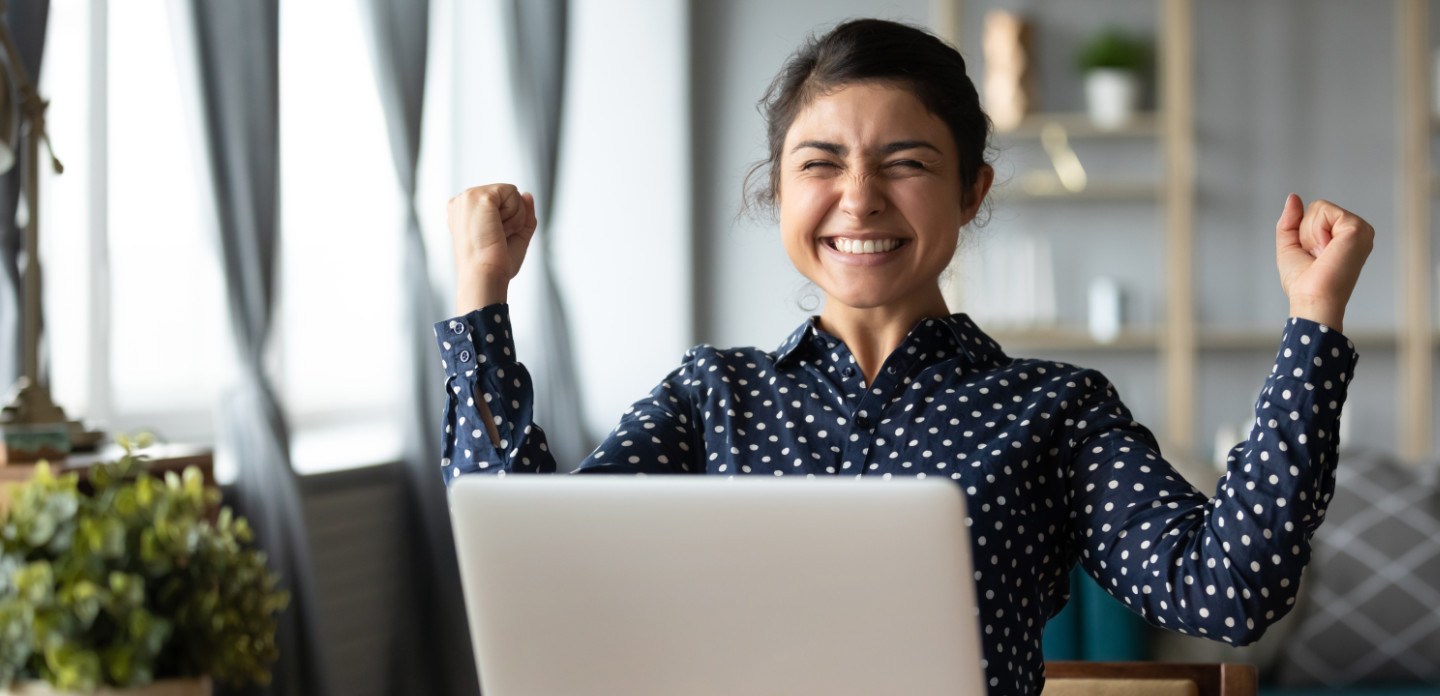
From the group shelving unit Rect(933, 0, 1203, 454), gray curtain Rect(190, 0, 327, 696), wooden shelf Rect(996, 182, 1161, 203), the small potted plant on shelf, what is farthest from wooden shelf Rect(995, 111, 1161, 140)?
the small potted plant on shelf

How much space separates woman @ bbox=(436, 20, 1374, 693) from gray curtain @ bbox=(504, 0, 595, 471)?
261 cm

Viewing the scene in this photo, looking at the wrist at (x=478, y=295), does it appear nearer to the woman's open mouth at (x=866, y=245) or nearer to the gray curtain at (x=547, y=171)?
the woman's open mouth at (x=866, y=245)

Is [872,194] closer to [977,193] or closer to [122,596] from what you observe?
[977,193]

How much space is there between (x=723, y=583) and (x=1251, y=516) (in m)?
0.47

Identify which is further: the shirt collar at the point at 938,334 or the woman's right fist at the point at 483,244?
the shirt collar at the point at 938,334

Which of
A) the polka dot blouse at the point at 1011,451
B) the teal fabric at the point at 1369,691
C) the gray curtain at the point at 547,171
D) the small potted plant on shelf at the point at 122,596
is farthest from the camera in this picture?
the gray curtain at the point at 547,171

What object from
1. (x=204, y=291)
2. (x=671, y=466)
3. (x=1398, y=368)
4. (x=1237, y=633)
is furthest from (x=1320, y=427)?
(x=1398, y=368)

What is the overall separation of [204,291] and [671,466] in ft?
6.85

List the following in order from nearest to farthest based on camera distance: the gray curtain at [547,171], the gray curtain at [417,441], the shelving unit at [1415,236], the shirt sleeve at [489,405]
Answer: the shirt sleeve at [489,405] → the gray curtain at [417,441] → the gray curtain at [547,171] → the shelving unit at [1415,236]

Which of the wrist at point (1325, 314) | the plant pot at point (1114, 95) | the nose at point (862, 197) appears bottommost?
the wrist at point (1325, 314)

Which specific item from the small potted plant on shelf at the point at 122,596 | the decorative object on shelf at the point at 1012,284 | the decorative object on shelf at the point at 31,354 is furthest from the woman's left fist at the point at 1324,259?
the decorative object on shelf at the point at 1012,284

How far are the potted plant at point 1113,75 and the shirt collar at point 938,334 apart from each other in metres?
3.36

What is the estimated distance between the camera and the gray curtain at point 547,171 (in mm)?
3871

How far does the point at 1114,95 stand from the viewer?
439 cm
